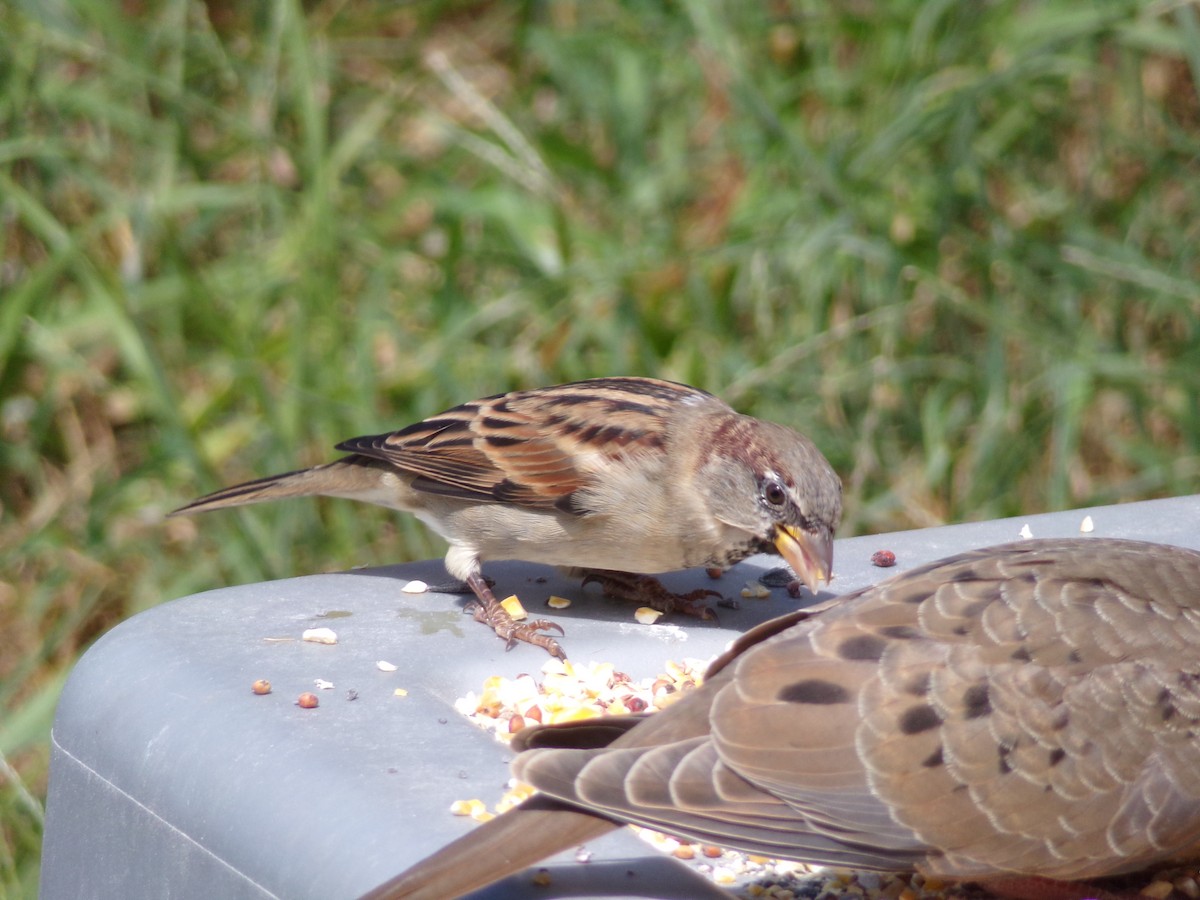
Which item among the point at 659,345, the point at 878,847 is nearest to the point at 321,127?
the point at 659,345

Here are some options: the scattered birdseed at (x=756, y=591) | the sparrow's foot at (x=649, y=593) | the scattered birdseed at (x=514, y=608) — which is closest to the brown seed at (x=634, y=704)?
the scattered birdseed at (x=514, y=608)

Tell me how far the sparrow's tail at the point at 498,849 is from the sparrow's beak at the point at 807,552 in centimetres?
117

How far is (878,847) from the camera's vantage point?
2100mm

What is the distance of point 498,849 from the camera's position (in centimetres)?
199

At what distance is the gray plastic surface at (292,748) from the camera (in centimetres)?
212

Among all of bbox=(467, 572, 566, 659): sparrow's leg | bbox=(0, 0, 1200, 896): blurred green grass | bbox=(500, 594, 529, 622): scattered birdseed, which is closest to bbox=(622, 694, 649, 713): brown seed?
bbox=(467, 572, 566, 659): sparrow's leg

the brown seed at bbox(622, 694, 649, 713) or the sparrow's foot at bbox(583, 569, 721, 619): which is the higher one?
the brown seed at bbox(622, 694, 649, 713)

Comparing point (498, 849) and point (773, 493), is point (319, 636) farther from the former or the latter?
point (773, 493)

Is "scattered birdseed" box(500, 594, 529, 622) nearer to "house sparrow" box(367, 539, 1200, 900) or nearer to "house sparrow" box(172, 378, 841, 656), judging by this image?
"house sparrow" box(172, 378, 841, 656)

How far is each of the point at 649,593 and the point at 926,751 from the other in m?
1.27

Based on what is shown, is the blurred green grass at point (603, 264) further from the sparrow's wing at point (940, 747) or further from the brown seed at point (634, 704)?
the sparrow's wing at point (940, 747)

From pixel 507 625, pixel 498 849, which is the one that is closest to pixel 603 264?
pixel 507 625

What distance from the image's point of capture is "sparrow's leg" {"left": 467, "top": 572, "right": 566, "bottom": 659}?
291 cm

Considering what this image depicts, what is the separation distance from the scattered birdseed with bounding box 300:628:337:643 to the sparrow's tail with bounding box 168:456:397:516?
43.0 inches
